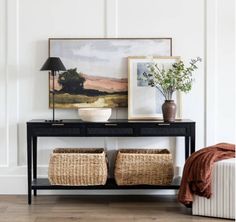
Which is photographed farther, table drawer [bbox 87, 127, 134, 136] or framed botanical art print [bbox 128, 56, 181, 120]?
framed botanical art print [bbox 128, 56, 181, 120]

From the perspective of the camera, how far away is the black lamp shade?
14.9ft

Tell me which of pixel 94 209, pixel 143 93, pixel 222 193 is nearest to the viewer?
pixel 222 193

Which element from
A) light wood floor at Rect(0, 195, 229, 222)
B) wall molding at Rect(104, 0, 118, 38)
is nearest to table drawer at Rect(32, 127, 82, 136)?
light wood floor at Rect(0, 195, 229, 222)

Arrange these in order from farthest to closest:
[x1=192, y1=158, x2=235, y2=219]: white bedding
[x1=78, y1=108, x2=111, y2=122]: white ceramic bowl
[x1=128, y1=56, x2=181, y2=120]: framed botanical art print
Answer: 1. [x1=128, y1=56, x2=181, y2=120]: framed botanical art print
2. [x1=78, y1=108, x2=111, y2=122]: white ceramic bowl
3. [x1=192, y1=158, x2=235, y2=219]: white bedding

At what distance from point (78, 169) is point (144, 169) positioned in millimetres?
654

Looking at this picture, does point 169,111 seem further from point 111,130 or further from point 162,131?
point 111,130

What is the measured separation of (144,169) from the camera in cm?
446

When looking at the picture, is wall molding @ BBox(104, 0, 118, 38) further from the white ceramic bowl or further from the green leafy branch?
the white ceramic bowl

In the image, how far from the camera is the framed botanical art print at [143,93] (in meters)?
4.84

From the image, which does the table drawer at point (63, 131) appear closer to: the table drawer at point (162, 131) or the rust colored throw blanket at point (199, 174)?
the table drawer at point (162, 131)

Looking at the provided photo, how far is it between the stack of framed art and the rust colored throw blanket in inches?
35.6

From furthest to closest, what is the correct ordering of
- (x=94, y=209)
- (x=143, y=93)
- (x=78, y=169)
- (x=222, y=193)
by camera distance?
(x=143, y=93)
(x=78, y=169)
(x=94, y=209)
(x=222, y=193)

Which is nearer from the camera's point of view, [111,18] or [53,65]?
[53,65]

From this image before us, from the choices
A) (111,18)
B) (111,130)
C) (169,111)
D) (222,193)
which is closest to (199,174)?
(222,193)
